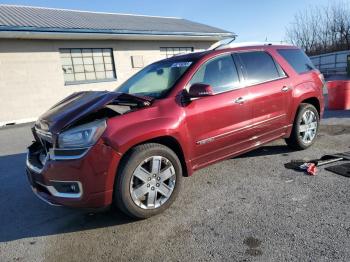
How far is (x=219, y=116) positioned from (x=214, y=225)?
4.70 ft

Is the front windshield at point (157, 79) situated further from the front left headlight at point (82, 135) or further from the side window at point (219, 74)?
the front left headlight at point (82, 135)

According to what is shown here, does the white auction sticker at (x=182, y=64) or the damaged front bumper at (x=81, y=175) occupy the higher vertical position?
the white auction sticker at (x=182, y=64)

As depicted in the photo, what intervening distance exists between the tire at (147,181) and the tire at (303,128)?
2568mm

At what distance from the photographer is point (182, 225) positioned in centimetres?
351

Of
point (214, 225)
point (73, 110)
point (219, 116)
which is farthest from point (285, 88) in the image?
point (73, 110)

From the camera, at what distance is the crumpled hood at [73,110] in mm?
3500

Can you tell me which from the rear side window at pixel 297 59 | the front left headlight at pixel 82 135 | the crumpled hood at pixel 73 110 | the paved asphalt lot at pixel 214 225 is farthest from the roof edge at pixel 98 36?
the front left headlight at pixel 82 135

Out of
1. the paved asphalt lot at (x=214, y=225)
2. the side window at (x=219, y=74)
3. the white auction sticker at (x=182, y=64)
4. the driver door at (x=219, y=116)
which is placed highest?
the white auction sticker at (x=182, y=64)

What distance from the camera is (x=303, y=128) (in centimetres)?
562

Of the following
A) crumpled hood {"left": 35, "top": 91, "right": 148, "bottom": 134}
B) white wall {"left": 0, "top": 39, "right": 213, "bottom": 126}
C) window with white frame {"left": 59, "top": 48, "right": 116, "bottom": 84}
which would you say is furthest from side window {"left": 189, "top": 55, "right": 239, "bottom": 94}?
window with white frame {"left": 59, "top": 48, "right": 116, "bottom": 84}

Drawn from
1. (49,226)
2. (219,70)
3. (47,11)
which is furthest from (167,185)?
(47,11)

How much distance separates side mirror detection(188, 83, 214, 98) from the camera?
12.7ft

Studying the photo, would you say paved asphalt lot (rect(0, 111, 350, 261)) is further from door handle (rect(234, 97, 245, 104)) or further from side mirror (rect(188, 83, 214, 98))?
side mirror (rect(188, 83, 214, 98))

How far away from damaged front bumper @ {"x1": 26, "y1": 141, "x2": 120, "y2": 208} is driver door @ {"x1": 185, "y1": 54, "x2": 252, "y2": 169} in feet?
3.68
